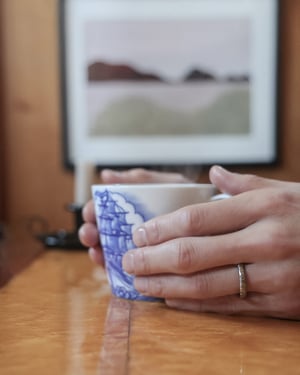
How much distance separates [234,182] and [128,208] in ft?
0.36

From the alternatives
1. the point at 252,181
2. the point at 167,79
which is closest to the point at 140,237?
the point at 252,181

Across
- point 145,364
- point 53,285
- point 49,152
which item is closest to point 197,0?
point 49,152

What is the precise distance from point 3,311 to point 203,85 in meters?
1.46

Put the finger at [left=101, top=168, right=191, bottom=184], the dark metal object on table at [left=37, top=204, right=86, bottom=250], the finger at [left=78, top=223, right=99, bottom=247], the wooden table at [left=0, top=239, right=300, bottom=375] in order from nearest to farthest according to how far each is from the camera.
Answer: the wooden table at [left=0, top=239, right=300, bottom=375] < the finger at [left=78, top=223, right=99, bottom=247] < the finger at [left=101, top=168, right=191, bottom=184] < the dark metal object on table at [left=37, top=204, right=86, bottom=250]

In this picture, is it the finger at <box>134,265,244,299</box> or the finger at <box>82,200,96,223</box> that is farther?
the finger at <box>82,200,96,223</box>

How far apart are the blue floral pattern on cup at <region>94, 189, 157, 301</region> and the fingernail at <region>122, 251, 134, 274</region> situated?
16mm

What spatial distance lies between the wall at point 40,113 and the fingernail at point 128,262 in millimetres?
1359

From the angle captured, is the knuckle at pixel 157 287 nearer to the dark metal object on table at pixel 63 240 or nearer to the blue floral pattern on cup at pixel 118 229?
the blue floral pattern on cup at pixel 118 229

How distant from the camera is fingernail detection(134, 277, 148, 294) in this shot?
0.59 meters

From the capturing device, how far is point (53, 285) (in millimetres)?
741

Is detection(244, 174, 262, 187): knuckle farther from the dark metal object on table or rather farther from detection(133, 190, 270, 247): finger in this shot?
the dark metal object on table

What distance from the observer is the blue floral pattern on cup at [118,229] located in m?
0.60

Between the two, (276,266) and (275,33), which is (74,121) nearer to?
(275,33)

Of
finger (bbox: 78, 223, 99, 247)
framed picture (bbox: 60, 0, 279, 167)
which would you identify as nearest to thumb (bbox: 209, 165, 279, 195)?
finger (bbox: 78, 223, 99, 247)
